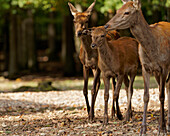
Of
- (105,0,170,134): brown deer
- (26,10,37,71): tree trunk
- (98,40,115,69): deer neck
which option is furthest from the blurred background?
(105,0,170,134): brown deer

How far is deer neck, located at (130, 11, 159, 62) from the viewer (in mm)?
7105

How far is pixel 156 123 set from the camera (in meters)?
8.06

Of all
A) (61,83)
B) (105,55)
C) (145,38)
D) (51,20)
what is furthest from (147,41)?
(51,20)

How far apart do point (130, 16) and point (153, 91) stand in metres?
6.37

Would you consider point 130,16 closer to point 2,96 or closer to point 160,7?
point 2,96

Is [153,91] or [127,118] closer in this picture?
[127,118]

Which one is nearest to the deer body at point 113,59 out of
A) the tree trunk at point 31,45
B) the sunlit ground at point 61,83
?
the sunlit ground at point 61,83

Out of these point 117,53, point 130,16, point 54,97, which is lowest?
Result: point 54,97

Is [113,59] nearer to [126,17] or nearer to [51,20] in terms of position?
[126,17]

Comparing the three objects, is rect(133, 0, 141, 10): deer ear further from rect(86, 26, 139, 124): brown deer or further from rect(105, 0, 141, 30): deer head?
rect(86, 26, 139, 124): brown deer

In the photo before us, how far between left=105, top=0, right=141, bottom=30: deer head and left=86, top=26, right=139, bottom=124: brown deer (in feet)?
3.66

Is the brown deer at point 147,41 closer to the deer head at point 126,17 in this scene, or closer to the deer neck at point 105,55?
the deer head at point 126,17

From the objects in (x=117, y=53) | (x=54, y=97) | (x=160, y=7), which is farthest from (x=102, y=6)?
(x=117, y=53)

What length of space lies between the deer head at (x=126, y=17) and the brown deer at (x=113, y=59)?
3.66ft
